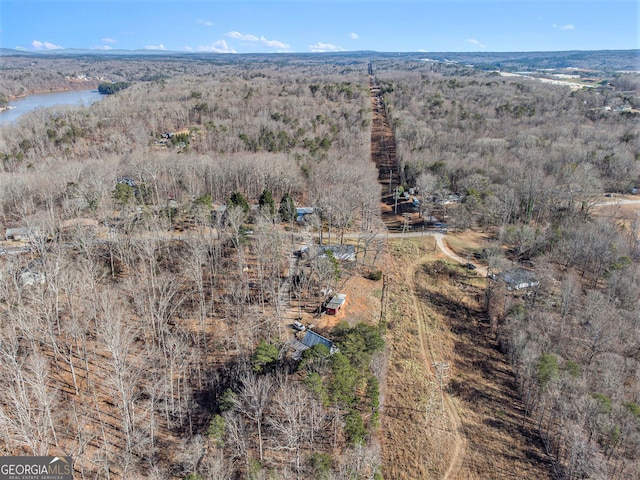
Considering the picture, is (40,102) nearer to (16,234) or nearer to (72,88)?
(72,88)

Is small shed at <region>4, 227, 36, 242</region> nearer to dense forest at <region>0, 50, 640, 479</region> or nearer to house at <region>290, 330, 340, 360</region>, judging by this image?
dense forest at <region>0, 50, 640, 479</region>

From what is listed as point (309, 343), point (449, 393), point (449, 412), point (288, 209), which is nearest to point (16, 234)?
point (288, 209)

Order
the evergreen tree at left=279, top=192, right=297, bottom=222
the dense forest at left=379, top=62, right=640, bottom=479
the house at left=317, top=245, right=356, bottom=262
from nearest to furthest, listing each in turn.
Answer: the dense forest at left=379, top=62, right=640, bottom=479 → the house at left=317, top=245, right=356, bottom=262 → the evergreen tree at left=279, top=192, right=297, bottom=222

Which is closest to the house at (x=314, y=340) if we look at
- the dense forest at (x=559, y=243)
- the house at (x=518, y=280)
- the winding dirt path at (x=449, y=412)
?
the winding dirt path at (x=449, y=412)

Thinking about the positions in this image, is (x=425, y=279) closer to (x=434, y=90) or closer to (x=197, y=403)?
(x=197, y=403)

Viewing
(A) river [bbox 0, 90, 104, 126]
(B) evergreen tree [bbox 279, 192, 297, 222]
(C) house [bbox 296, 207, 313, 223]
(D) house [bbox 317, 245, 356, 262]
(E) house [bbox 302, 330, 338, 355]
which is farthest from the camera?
(A) river [bbox 0, 90, 104, 126]

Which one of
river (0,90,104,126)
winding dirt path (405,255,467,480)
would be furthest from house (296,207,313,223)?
river (0,90,104,126)
